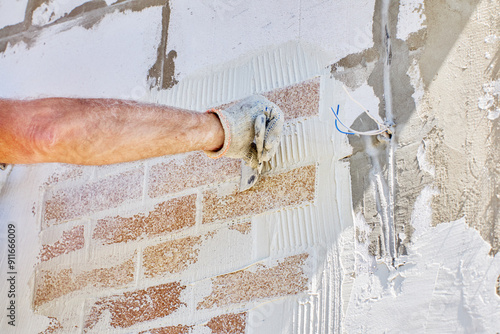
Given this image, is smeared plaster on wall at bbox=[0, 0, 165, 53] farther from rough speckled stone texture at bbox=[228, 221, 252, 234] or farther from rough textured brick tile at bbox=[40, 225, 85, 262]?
rough speckled stone texture at bbox=[228, 221, 252, 234]

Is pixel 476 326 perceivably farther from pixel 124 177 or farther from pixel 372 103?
pixel 124 177

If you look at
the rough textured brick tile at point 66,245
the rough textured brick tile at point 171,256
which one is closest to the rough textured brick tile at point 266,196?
the rough textured brick tile at point 171,256

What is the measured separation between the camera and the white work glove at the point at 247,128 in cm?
145

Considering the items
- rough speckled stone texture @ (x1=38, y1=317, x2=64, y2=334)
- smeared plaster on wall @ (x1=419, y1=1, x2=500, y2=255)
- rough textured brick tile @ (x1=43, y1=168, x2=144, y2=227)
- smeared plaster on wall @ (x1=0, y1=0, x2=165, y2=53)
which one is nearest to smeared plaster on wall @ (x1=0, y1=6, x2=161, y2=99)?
smeared plaster on wall @ (x1=0, y1=0, x2=165, y2=53)

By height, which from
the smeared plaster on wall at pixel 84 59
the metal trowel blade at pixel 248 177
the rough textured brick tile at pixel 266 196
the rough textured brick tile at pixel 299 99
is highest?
the smeared plaster on wall at pixel 84 59

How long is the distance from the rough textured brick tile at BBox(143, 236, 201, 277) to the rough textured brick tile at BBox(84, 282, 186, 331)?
58 mm

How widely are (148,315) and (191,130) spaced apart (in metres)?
0.73

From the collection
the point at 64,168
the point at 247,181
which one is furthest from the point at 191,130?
the point at 64,168

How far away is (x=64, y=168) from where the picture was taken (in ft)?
7.10

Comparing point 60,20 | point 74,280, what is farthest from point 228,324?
point 60,20

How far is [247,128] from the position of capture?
1.48 metres

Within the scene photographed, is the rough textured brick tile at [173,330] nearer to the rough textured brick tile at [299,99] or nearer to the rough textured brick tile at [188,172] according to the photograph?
the rough textured brick tile at [188,172]

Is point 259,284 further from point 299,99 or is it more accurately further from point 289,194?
point 299,99

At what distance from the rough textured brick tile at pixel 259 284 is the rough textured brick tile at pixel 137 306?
0.40 feet
